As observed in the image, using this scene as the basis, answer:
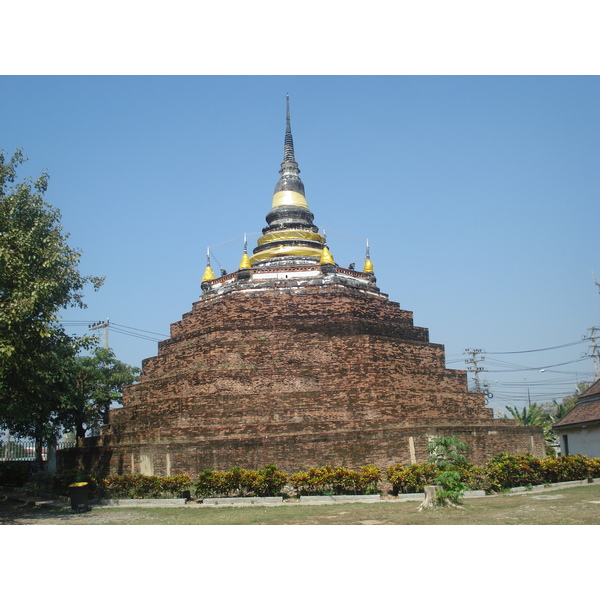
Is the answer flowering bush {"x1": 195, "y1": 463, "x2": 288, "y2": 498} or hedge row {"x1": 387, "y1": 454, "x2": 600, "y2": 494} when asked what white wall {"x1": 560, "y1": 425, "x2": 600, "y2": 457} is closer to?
hedge row {"x1": 387, "y1": 454, "x2": 600, "y2": 494}

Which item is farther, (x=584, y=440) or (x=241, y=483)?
(x=584, y=440)

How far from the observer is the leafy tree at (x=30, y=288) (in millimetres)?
14156

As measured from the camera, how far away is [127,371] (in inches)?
1257

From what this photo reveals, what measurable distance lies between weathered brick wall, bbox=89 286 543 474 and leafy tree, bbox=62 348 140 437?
5487 mm

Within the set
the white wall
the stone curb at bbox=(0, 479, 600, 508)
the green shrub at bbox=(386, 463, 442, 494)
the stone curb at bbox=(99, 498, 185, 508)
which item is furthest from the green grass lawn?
the white wall

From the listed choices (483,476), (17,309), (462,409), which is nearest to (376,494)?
(483,476)

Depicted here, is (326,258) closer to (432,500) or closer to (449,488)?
(449,488)

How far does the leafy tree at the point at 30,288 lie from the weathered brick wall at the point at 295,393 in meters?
4.59

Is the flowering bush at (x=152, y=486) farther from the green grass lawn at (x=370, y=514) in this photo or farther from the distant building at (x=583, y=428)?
the distant building at (x=583, y=428)

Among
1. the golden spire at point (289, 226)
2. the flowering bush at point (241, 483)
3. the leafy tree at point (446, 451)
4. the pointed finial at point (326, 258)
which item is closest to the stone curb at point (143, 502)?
the flowering bush at point (241, 483)

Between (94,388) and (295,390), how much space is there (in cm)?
1376

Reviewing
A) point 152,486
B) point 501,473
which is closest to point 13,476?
point 152,486

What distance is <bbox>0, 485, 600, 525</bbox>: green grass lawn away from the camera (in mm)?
11836

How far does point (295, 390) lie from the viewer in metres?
20.5
